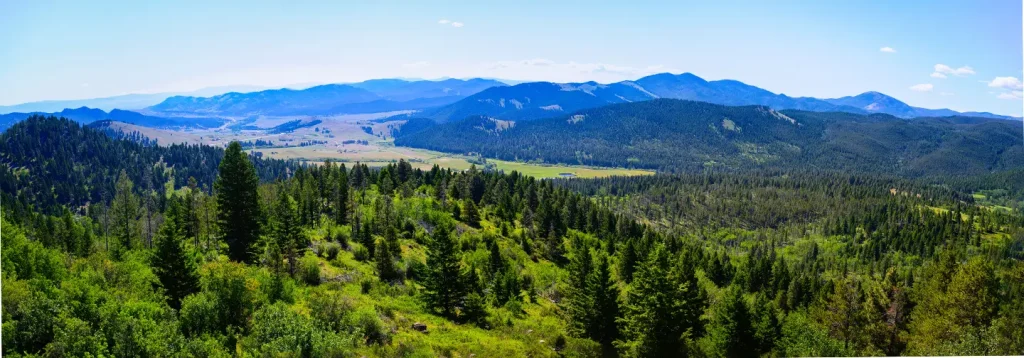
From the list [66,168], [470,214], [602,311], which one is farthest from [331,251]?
[66,168]

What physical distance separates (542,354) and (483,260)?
23298 millimetres

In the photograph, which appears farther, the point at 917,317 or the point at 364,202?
the point at 364,202

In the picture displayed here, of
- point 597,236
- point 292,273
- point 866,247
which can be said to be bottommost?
point 866,247

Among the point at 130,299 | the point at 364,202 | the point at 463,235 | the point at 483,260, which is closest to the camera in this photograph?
the point at 130,299

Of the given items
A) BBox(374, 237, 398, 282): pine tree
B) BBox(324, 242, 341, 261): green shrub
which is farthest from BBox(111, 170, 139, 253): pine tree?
BBox(374, 237, 398, 282): pine tree

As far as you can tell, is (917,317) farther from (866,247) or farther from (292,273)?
(866,247)

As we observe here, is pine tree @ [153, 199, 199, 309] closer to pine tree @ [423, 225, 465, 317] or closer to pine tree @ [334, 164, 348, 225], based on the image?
pine tree @ [423, 225, 465, 317]

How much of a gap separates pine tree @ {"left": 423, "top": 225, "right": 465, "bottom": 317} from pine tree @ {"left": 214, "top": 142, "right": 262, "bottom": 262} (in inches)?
520

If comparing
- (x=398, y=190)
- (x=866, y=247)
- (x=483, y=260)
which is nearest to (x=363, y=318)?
(x=483, y=260)

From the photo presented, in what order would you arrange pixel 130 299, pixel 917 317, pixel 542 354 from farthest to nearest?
pixel 917 317, pixel 542 354, pixel 130 299

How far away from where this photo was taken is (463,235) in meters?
57.8

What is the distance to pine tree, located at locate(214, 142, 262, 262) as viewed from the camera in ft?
124

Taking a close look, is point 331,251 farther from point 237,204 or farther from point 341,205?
point 341,205

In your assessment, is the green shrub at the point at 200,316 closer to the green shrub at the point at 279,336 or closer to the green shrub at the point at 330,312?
the green shrub at the point at 279,336
